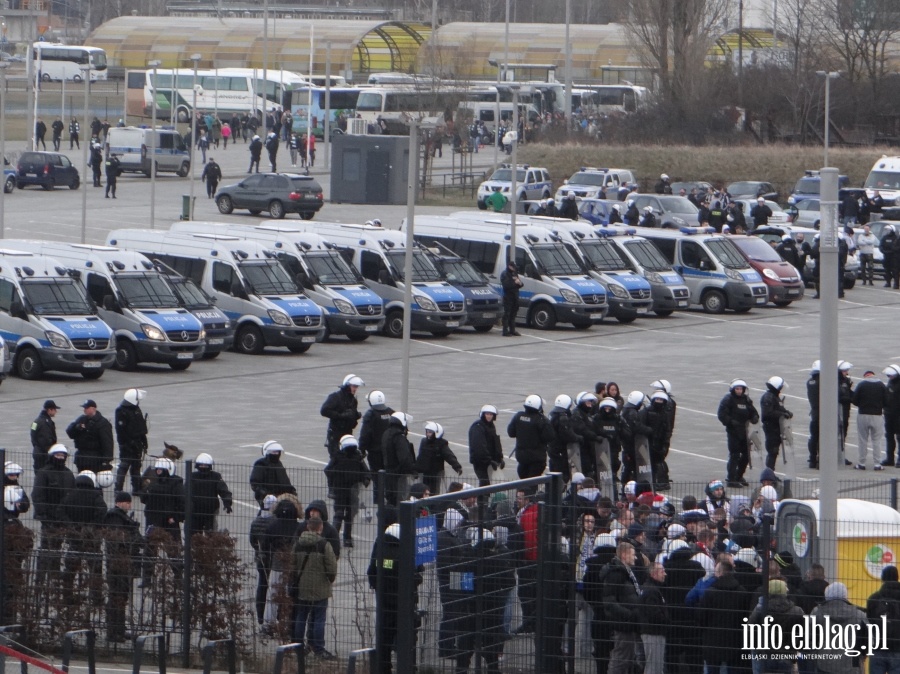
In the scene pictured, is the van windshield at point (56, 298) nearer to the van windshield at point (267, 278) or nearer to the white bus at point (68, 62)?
the van windshield at point (267, 278)

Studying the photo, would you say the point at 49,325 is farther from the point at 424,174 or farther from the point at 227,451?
the point at 424,174

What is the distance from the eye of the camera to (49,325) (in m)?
26.4

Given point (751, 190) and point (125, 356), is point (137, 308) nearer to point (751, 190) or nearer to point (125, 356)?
point (125, 356)

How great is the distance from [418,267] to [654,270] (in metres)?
6.48

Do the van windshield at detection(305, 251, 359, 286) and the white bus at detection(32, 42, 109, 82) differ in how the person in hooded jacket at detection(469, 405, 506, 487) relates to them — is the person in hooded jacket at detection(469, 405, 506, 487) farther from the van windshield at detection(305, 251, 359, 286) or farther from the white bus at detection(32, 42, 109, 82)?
the white bus at detection(32, 42, 109, 82)

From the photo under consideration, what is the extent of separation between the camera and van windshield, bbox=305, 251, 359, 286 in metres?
32.2

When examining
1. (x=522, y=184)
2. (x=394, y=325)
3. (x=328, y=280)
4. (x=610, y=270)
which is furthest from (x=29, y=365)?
(x=522, y=184)

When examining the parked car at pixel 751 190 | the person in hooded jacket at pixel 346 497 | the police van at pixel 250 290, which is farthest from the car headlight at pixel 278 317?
the parked car at pixel 751 190

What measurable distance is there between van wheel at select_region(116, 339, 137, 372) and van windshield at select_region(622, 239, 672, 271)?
12939mm

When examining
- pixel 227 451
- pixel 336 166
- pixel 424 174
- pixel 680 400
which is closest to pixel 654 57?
pixel 424 174

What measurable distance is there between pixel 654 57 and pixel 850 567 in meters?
57.8

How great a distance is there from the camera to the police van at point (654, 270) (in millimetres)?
36312

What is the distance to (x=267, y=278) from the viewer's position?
1204 inches

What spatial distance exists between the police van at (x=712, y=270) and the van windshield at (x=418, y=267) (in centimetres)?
715
